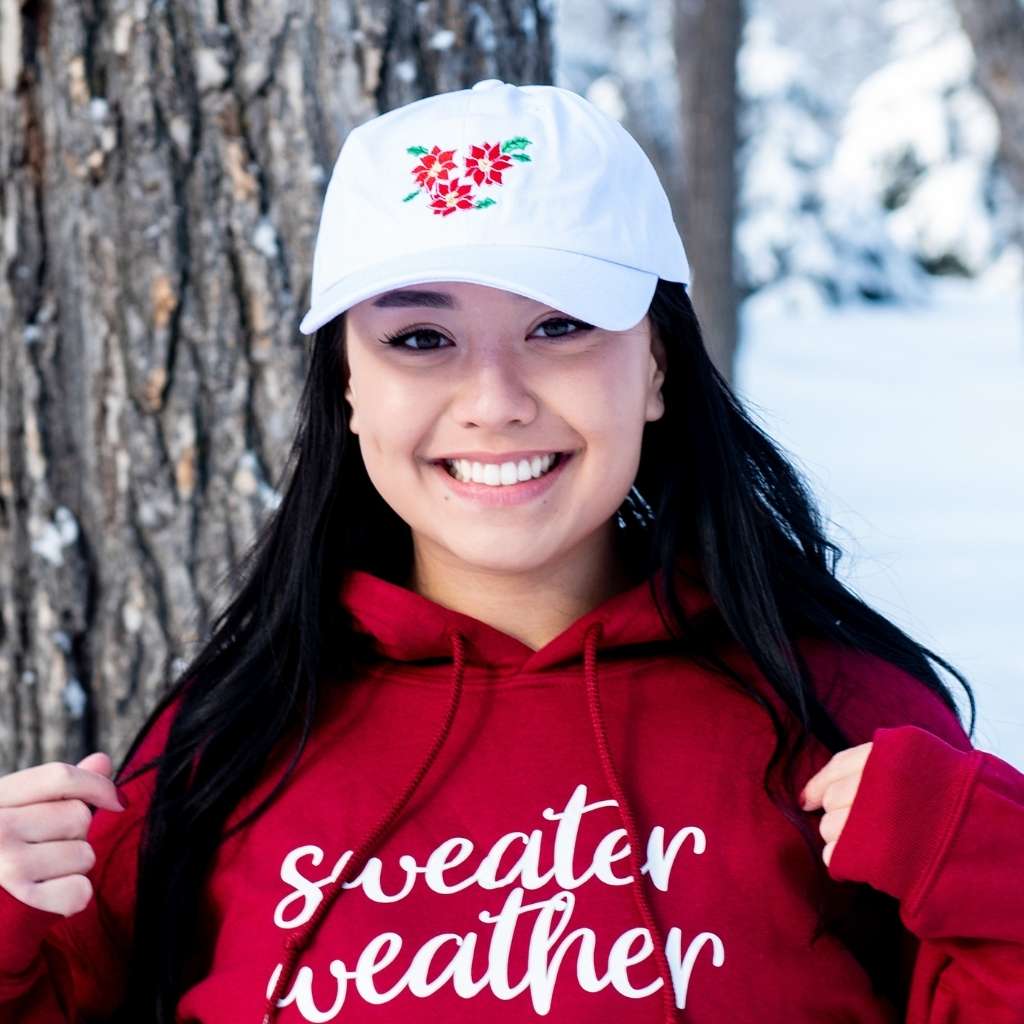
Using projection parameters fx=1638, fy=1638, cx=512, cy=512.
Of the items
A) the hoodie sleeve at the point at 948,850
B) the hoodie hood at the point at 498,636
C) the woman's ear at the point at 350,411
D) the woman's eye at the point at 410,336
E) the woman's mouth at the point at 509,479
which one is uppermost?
the woman's eye at the point at 410,336

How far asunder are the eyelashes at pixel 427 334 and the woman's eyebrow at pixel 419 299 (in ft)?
0.11

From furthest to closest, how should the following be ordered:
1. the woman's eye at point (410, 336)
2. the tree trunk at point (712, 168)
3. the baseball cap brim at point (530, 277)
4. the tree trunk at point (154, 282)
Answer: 1. the tree trunk at point (712, 168)
2. the tree trunk at point (154, 282)
3. the woman's eye at point (410, 336)
4. the baseball cap brim at point (530, 277)

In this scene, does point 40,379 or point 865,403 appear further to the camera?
point 865,403

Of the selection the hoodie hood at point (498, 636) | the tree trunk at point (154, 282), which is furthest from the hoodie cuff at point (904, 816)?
the tree trunk at point (154, 282)

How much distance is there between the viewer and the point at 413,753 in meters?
1.90

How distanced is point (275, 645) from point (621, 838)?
1.74 feet

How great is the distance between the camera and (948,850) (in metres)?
1.60

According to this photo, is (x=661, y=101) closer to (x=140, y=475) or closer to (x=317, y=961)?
(x=140, y=475)

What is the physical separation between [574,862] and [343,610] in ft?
1.56

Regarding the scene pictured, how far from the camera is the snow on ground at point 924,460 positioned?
4.63 m

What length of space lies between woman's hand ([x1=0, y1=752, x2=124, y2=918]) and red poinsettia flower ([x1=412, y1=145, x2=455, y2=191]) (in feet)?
2.43

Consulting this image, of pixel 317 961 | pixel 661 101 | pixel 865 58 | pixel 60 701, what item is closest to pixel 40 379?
pixel 60 701

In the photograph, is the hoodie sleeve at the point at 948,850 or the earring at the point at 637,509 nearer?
the hoodie sleeve at the point at 948,850

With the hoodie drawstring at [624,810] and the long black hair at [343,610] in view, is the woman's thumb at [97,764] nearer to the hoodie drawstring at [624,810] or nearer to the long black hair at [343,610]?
the long black hair at [343,610]
